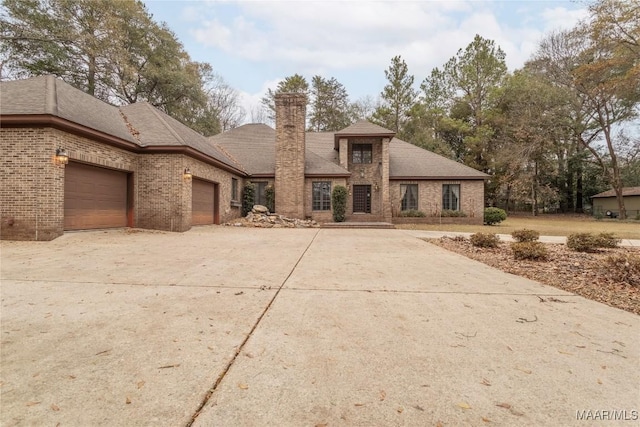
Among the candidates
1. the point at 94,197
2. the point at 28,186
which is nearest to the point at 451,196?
the point at 94,197

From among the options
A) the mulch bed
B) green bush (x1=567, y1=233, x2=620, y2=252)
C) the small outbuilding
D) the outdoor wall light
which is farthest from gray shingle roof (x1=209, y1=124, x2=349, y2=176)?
the small outbuilding

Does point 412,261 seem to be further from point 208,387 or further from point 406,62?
point 406,62

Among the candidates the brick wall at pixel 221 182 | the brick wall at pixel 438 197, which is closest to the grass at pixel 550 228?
the brick wall at pixel 438 197

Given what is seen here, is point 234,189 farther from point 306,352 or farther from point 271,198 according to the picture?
point 306,352

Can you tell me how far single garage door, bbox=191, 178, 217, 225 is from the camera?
12.1 meters

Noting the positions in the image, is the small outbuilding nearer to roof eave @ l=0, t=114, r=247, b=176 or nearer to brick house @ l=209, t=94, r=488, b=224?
brick house @ l=209, t=94, r=488, b=224

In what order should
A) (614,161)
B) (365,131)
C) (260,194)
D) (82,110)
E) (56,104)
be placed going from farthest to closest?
(614,161) → (365,131) → (260,194) → (82,110) → (56,104)

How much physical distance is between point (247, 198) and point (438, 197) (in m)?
11.6

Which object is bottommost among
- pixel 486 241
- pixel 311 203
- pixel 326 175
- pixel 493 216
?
pixel 486 241

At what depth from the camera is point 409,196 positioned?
18.8 metres

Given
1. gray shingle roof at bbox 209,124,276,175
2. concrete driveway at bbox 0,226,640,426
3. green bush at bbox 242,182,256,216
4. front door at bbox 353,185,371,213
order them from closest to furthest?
concrete driveway at bbox 0,226,640,426, green bush at bbox 242,182,256,216, gray shingle roof at bbox 209,124,276,175, front door at bbox 353,185,371,213

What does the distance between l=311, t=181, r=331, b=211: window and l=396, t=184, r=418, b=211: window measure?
16.1 feet

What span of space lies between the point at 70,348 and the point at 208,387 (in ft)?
4.15

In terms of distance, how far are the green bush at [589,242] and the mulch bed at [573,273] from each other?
183 millimetres
